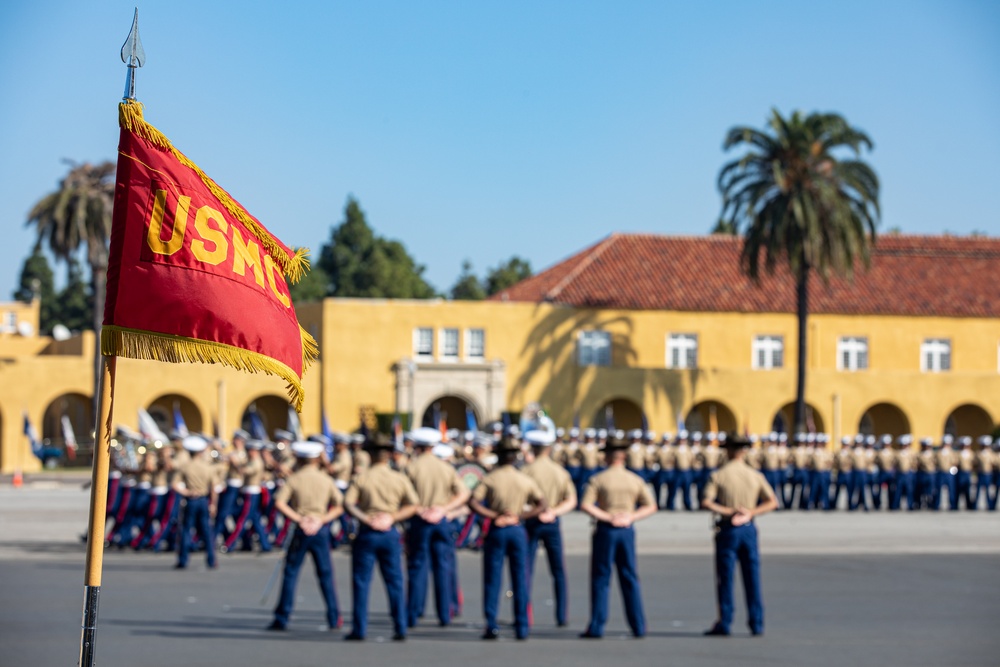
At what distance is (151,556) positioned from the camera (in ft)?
69.0

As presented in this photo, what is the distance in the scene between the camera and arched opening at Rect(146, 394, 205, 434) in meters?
51.6

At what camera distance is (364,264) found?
3169 inches

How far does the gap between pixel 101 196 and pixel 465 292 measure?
42496mm

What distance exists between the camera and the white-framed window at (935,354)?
54688 mm

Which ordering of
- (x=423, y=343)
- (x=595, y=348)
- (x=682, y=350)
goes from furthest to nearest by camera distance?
(x=682, y=350) → (x=595, y=348) → (x=423, y=343)

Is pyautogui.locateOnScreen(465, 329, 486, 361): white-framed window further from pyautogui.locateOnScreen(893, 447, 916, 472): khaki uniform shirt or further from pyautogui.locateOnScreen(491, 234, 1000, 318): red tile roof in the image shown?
pyautogui.locateOnScreen(893, 447, 916, 472): khaki uniform shirt

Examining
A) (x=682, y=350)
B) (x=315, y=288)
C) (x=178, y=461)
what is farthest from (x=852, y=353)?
(x=178, y=461)

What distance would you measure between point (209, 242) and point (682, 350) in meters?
47.1

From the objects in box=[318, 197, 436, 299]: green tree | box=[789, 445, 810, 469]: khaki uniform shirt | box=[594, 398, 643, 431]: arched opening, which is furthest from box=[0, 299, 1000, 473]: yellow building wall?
box=[318, 197, 436, 299]: green tree

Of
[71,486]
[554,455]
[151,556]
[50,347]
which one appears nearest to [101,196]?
[71,486]

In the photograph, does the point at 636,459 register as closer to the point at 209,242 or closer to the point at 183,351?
the point at 209,242

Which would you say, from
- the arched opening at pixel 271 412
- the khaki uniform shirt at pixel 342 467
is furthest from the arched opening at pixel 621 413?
the khaki uniform shirt at pixel 342 467

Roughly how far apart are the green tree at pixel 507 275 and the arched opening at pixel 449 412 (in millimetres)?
34092

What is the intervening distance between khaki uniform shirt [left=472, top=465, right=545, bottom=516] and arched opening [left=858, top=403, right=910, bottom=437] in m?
44.0
